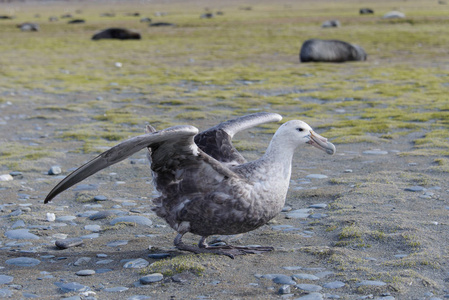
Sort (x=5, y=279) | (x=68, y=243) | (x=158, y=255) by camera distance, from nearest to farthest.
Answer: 1. (x=5, y=279)
2. (x=158, y=255)
3. (x=68, y=243)

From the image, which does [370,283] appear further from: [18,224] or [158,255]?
[18,224]

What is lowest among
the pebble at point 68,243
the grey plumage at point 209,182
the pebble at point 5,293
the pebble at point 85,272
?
the pebble at point 68,243

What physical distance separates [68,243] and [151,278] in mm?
1349

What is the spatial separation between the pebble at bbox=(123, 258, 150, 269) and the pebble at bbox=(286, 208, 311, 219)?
2.07 metres

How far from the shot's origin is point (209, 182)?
593 centimetres

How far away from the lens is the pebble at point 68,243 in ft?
20.2

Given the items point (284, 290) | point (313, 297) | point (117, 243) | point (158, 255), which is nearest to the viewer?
point (313, 297)

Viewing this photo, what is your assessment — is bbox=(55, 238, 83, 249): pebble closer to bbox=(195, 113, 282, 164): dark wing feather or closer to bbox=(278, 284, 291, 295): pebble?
bbox=(195, 113, 282, 164): dark wing feather

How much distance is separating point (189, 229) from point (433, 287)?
7.27 ft

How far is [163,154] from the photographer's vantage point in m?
5.88

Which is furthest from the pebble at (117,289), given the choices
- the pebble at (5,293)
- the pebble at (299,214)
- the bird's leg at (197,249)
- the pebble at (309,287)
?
the pebble at (299,214)

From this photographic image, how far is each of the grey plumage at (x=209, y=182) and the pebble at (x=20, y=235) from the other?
101 centimetres

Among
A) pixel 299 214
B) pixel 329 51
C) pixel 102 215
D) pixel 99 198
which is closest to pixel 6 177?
pixel 99 198

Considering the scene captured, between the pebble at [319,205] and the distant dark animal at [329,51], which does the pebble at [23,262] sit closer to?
the pebble at [319,205]
